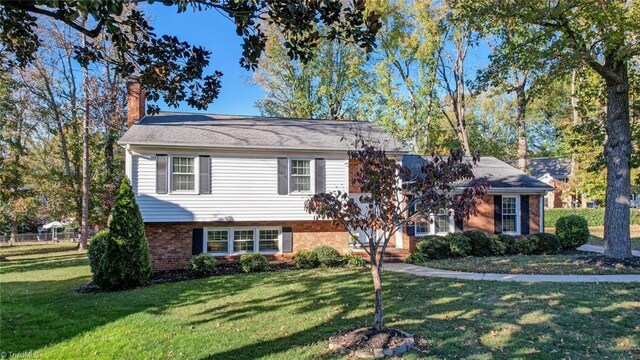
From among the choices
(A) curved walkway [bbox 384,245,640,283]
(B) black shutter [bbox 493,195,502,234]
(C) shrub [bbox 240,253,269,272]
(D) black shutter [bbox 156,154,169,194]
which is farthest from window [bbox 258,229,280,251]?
(B) black shutter [bbox 493,195,502,234]

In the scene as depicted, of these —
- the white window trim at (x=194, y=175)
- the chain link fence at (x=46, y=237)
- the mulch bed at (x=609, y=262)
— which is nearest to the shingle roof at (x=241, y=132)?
the white window trim at (x=194, y=175)

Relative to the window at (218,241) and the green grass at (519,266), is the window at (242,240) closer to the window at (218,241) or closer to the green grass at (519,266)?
the window at (218,241)

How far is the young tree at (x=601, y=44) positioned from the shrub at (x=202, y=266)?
10.8 m

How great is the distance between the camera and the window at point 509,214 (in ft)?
57.9

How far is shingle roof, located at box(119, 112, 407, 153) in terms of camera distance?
1383cm

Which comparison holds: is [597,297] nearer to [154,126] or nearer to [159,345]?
[159,345]

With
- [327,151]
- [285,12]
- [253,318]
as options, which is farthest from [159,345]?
[327,151]

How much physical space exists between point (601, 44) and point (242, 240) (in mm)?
→ 12676

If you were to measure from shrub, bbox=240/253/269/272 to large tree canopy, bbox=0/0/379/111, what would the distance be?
28.1ft

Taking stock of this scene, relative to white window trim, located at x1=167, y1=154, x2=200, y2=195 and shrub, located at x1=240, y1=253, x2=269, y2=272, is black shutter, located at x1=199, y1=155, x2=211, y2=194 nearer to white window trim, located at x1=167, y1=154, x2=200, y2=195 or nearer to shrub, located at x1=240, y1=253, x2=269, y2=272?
white window trim, located at x1=167, y1=154, x2=200, y2=195

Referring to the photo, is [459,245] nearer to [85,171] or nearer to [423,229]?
[423,229]

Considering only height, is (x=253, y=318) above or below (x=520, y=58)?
below

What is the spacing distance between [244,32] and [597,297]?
7.96m

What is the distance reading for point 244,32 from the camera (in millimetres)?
4359
